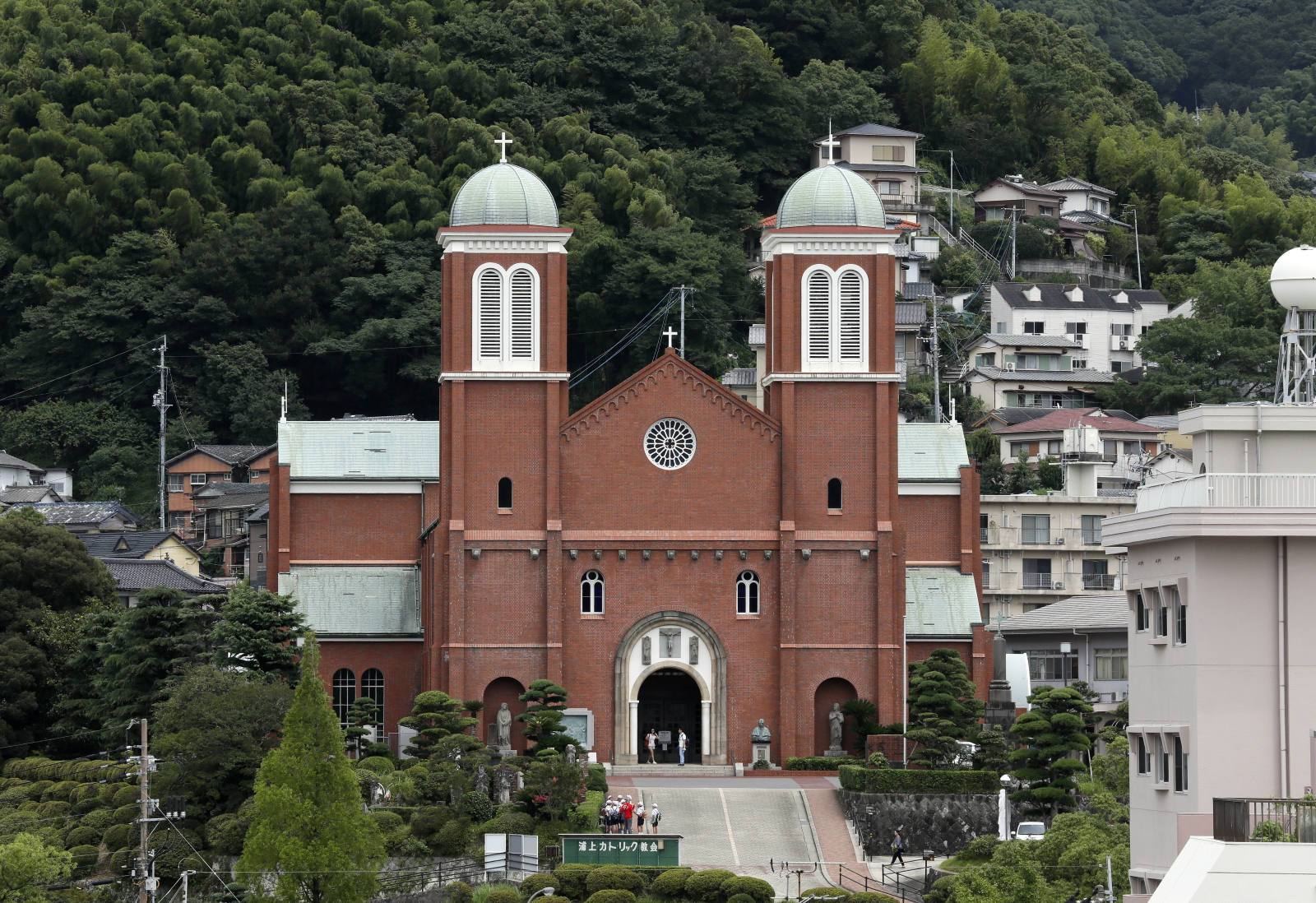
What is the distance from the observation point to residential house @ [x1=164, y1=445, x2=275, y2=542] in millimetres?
90125

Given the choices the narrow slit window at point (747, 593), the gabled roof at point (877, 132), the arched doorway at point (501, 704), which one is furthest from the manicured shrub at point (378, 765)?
the gabled roof at point (877, 132)

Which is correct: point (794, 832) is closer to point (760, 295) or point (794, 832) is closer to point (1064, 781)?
point (1064, 781)

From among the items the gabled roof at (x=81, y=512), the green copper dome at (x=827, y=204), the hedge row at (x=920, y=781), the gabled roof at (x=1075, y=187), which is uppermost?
the gabled roof at (x=1075, y=187)

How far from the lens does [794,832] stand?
48156mm

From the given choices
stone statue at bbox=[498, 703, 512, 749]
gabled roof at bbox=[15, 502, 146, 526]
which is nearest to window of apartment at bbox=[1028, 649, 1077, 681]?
stone statue at bbox=[498, 703, 512, 749]

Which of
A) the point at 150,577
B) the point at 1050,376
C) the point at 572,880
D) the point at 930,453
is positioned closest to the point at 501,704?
the point at 572,880

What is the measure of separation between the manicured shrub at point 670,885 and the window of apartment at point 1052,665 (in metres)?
26.9

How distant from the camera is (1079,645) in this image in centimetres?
6781

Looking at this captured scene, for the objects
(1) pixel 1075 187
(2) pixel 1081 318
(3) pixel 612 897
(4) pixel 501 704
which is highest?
(1) pixel 1075 187

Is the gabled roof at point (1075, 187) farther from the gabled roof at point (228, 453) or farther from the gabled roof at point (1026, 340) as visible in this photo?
the gabled roof at point (228, 453)

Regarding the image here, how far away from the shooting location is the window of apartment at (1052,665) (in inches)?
2682

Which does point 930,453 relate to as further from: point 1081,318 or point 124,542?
point 1081,318

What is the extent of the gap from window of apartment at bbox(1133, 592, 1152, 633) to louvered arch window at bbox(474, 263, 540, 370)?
2722 centimetres

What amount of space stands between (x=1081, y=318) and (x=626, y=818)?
6026 centimetres
